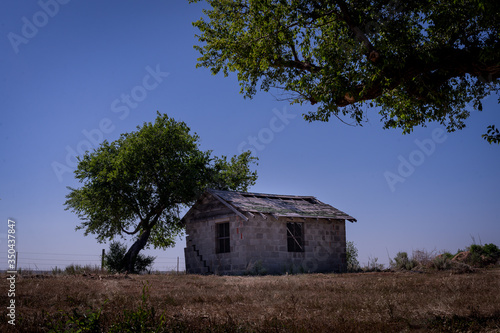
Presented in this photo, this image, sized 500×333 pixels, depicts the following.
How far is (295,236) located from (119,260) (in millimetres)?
12283

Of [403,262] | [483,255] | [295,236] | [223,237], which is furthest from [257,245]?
[483,255]

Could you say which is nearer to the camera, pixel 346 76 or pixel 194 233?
pixel 346 76

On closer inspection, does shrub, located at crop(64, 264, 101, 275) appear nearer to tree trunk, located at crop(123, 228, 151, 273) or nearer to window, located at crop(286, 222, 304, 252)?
tree trunk, located at crop(123, 228, 151, 273)

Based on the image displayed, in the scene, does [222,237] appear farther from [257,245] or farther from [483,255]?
[483,255]

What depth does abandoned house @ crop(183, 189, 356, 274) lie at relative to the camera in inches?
985

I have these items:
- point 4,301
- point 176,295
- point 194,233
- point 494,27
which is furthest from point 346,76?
point 194,233

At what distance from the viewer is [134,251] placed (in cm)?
3058

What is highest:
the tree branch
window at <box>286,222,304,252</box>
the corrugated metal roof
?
the tree branch

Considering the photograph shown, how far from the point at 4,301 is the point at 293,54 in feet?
34.1

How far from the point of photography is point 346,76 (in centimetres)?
1179

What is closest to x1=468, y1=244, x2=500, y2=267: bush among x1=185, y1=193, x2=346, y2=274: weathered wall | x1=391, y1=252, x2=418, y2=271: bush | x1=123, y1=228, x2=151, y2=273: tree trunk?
x1=391, y1=252, x2=418, y2=271: bush

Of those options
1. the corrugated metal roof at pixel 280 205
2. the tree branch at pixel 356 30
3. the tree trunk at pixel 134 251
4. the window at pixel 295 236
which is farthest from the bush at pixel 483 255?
the tree trunk at pixel 134 251

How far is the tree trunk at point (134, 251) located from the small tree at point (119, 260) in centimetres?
22

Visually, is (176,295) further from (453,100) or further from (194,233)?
(194,233)
